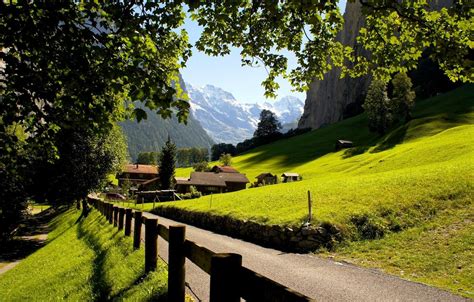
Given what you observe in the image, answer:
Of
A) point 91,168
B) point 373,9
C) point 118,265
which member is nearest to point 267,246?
point 118,265

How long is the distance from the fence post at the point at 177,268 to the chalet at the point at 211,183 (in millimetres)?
82196

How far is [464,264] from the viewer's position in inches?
459

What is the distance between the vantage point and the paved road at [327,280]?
30.8 feet

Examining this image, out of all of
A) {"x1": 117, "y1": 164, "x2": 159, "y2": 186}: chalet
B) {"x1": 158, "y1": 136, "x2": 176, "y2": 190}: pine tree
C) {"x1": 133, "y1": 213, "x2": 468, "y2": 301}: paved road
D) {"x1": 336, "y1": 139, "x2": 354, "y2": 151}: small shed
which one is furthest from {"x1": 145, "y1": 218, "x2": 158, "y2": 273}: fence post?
{"x1": 117, "y1": 164, "x2": 159, "y2": 186}: chalet

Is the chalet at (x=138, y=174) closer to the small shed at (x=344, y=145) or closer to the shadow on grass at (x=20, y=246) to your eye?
the small shed at (x=344, y=145)

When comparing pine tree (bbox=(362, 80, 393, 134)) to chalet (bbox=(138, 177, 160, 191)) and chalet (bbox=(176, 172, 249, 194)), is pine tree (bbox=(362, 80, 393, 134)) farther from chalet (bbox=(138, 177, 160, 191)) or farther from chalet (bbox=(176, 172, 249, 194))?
chalet (bbox=(138, 177, 160, 191))

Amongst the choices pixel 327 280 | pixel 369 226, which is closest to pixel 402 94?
pixel 369 226

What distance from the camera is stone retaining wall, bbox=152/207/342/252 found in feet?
54.2

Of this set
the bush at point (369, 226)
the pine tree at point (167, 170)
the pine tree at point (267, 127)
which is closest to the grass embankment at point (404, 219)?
the bush at point (369, 226)

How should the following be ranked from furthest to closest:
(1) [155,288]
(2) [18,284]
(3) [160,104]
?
(2) [18,284] → (1) [155,288] → (3) [160,104]

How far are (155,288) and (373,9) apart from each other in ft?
23.8

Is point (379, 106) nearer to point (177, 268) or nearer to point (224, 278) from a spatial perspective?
point (177, 268)

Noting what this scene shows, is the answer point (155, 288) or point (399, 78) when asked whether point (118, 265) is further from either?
point (399, 78)

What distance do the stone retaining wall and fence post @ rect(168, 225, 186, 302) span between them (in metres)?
10.3
